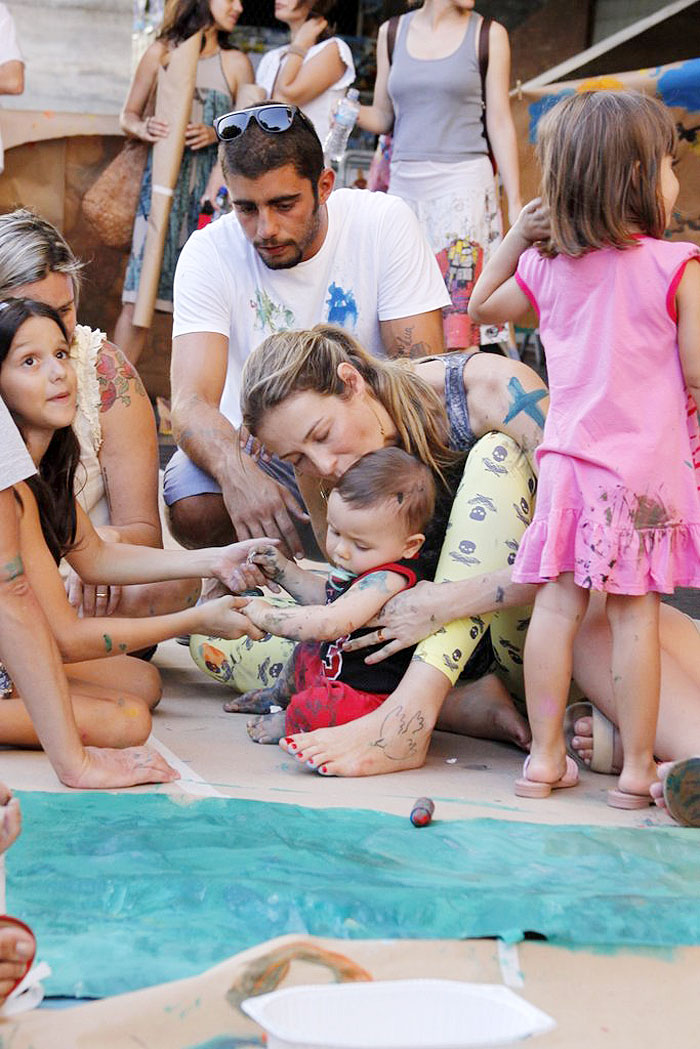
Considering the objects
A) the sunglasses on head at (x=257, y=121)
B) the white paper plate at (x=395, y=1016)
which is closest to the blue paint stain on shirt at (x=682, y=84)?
the sunglasses on head at (x=257, y=121)

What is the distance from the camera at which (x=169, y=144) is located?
599 cm

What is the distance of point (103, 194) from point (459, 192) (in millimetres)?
2652

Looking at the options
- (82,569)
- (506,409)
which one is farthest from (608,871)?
(82,569)

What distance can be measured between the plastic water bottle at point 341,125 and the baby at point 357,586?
2846 mm

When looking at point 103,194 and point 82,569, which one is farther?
point 103,194

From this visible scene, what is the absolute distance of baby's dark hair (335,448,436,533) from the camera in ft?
7.85

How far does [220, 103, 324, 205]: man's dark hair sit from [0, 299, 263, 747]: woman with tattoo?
0.78 m

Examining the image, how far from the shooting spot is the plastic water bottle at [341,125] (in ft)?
16.5

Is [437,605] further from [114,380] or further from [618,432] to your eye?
[114,380]

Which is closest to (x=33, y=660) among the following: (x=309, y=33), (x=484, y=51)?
(x=484, y=51)

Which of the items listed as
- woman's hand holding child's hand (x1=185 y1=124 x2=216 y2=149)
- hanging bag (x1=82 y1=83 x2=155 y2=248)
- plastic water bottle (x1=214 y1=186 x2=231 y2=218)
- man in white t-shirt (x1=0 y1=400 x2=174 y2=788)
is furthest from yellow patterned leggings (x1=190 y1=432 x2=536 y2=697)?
hanging bag (x1=82 y1=83 x2=155 y2=248)

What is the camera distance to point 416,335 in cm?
327

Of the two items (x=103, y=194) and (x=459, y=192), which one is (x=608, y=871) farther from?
(x=103, y=194)

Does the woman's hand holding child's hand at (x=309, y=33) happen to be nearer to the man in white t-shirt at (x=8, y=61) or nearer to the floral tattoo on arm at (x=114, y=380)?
the man in white t-shirt at (x=8, y=61)
